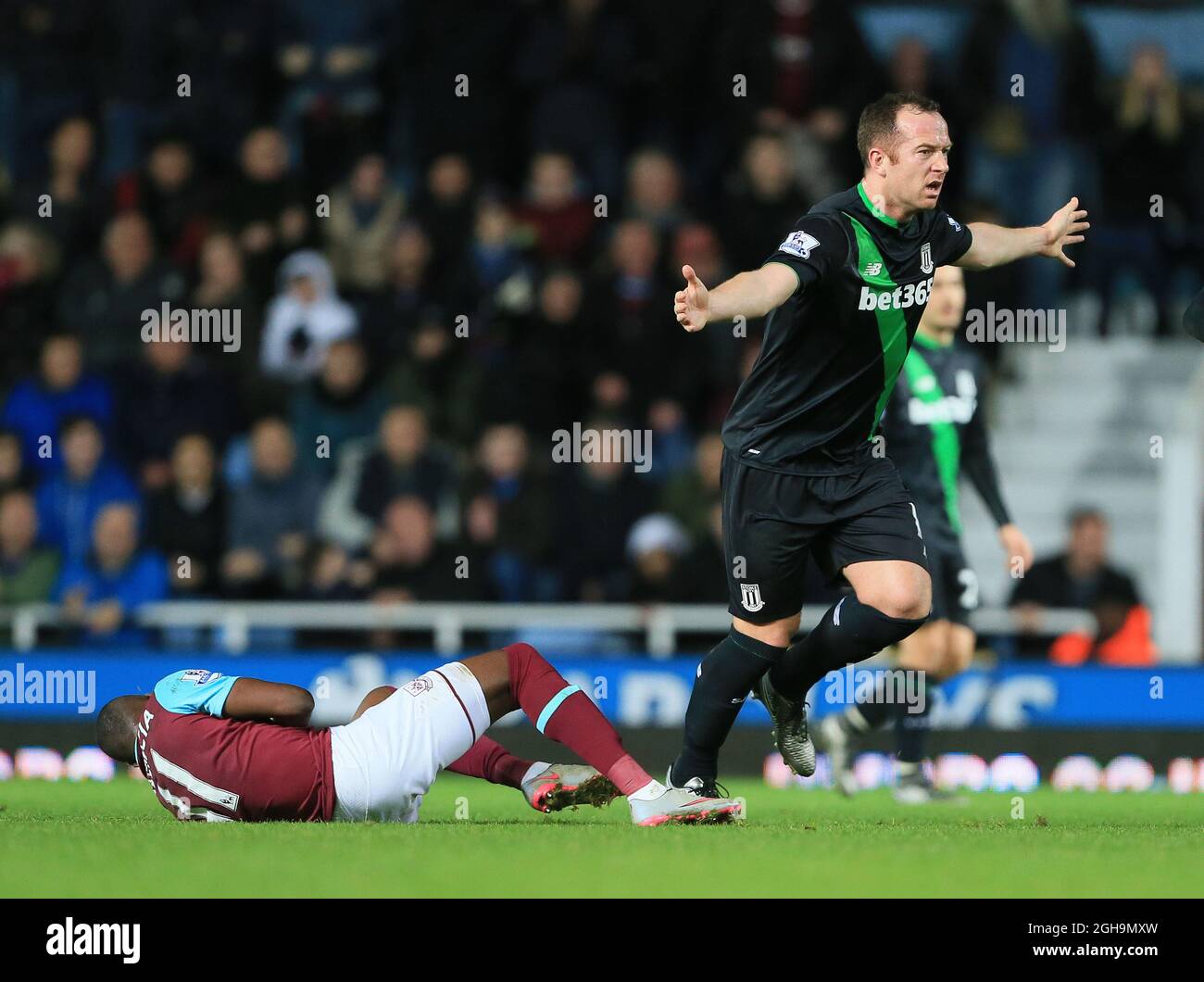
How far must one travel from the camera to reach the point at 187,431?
1276 centimetres

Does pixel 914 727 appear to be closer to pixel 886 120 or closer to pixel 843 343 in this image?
pixel 843 343

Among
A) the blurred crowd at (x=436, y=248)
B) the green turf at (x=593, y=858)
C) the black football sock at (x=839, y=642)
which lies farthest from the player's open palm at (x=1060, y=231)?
the blurred crowd at (x=436, y=248)

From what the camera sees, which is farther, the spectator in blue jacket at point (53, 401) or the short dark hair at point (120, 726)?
the spectator in blue jacket at point (53, 401)

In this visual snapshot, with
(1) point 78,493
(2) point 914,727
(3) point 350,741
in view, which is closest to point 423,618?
(1) point 78,493

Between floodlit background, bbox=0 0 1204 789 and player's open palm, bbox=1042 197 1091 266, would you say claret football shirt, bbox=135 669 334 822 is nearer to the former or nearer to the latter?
player's open palm, bbox=1042 197 1091 266

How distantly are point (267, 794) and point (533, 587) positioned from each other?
18.8ft

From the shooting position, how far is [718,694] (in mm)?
7137

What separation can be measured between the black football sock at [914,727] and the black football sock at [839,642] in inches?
72.7

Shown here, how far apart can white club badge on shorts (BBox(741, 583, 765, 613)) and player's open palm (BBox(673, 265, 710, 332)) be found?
1.50m

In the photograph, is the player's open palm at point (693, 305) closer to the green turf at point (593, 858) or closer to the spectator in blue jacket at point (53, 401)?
the green turf at point (593, 858)

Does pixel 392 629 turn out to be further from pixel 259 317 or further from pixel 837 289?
pixel 837 289

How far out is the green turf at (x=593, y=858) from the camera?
539 centimetres

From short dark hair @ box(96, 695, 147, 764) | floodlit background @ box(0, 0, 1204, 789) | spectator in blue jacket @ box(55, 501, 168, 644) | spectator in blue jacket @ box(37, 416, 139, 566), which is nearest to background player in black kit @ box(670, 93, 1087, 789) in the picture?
short dark hair @ box(96, 695, 147, 764)

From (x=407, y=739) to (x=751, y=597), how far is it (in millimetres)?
1299
